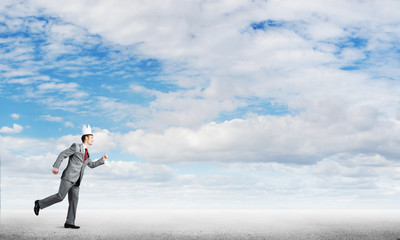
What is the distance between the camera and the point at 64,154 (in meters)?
12.4

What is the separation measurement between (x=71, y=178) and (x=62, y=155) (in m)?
0.75

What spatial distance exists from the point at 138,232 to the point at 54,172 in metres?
3.34

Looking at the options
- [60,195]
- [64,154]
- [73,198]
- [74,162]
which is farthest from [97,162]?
[60,195]

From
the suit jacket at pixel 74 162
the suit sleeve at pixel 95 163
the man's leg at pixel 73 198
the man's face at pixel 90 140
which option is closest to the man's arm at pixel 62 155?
the suit jacket at pixel 74 162

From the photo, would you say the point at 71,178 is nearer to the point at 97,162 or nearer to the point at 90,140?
the point at 97,162

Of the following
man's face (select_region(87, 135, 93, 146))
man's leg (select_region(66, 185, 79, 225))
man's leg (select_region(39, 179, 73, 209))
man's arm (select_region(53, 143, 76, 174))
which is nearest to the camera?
man's arm (select_region(53, 143, 76, 174))

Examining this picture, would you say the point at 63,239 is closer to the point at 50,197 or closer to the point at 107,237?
the point at 107,237

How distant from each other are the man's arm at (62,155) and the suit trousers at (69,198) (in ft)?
1.66

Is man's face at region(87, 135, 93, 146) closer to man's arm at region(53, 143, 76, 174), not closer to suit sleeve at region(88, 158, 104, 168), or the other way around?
man's arm at region(53, 143, 76, 174)

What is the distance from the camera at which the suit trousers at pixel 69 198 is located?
40.4 ft

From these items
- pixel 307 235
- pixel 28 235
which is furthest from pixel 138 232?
pixel 307 235

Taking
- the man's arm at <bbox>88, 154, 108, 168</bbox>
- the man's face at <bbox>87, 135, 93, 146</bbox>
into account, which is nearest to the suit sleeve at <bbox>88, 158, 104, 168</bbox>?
the man's arm at <bbox>88, 154, 108, 168</bbox>

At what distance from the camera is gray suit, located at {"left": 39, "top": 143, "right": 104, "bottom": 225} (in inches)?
485

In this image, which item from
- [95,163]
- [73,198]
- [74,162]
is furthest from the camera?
[95,163]
